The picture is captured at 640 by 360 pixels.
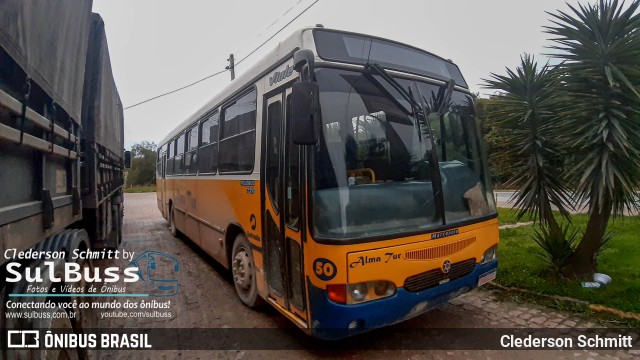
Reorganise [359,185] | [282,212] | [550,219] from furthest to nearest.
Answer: [550,219]
[282,212]
[359,185]

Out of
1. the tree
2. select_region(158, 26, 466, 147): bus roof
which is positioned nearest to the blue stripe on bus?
select_region(158, 26, 466, 147): bus roof

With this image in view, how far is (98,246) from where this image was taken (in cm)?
492

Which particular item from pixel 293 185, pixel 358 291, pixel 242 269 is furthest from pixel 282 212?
pixel 242 269

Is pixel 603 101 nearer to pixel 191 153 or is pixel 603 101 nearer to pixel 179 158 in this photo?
pixel 191 153

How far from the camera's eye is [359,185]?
10.5 feet

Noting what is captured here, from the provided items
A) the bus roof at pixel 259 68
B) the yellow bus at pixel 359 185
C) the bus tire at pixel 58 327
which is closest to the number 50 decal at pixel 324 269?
the yellow bus at pixel 359 185

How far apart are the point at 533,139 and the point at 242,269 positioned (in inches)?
181

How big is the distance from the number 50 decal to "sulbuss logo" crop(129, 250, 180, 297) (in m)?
3.39

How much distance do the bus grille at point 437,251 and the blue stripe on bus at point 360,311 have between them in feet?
1.02

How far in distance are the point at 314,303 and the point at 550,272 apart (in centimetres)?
421

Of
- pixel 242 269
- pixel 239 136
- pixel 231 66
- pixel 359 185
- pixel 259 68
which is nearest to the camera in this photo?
pixel 359 185

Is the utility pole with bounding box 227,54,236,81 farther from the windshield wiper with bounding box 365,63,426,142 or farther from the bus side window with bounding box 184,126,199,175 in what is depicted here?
the windshield wiper with bounding box 365,63,426,142

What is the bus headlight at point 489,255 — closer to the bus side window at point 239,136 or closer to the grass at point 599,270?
the grass at point 599,270

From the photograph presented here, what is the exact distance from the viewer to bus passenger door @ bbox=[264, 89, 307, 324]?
3.38 meters
